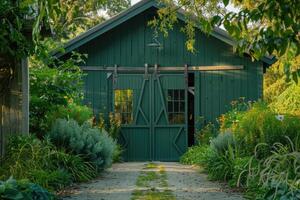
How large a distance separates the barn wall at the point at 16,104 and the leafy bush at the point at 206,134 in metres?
7.32

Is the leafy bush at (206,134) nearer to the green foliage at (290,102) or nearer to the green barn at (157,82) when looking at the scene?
the green barn at (157,82)

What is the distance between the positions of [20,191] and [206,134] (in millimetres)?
10547

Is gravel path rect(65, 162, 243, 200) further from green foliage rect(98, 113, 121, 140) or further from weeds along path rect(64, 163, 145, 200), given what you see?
green foliage rect(98, 113, 121, 140)

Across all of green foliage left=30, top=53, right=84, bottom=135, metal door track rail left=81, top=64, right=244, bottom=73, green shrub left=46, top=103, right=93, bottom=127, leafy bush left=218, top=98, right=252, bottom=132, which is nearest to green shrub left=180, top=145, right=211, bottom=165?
leafy bush left=218, top=98, right=252, bottom=132

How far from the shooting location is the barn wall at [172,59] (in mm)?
16672

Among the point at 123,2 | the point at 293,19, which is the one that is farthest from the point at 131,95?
the point at 123,2

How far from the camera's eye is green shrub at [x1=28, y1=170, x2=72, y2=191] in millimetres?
7977

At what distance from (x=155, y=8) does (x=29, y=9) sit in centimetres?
894

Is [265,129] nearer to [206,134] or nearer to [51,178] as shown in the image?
[51,178]

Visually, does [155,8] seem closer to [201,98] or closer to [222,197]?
[201,98]

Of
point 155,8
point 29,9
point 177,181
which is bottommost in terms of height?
point 177,181

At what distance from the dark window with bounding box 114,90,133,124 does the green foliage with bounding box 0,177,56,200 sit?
10.3 meters

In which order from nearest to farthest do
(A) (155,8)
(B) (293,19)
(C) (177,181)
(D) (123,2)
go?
(B) (293,19)
(C) (177,181)
(A) (155,8)
(D) (123,2)

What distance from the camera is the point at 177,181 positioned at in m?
10.2
